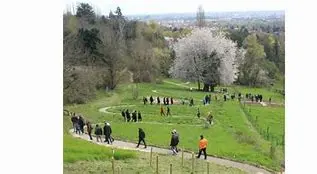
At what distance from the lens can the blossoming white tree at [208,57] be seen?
792 cm

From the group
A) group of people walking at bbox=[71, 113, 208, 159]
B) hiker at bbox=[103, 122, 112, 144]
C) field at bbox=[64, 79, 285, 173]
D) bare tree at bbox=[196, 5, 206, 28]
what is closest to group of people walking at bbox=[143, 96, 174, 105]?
field at bbox=[64, 79, 285, 173]

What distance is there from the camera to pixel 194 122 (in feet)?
25.9

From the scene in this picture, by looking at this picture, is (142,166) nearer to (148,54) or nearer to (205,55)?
(148,54)

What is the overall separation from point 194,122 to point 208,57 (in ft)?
2.33

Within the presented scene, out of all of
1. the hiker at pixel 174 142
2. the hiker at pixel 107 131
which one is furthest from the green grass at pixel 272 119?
the hiker at pixel 107 131

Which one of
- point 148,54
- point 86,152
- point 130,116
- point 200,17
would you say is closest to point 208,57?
point 200,17

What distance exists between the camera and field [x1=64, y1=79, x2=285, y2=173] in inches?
305

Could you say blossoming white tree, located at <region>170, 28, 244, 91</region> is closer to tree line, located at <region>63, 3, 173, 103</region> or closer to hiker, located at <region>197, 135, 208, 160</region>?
tree line, located at <region>63, 3, 173, 103</region>

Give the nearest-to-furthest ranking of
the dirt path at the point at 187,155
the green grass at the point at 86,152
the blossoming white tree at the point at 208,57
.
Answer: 1. the dirt path at the point at 187,155
2. the green grass at the point at 86,152
3. the blossoming white tree at the point at 208,57

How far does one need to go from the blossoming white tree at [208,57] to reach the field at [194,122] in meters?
0.15

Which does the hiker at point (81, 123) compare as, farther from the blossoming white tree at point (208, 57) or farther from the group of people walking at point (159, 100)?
the blossoming white tree at point (208, 57)
